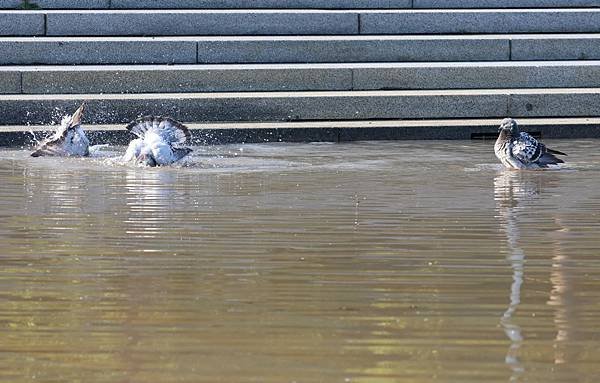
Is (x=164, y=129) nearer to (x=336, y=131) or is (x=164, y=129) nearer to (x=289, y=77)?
(x=336, y=131)

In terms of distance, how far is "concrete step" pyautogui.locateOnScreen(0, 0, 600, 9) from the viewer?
17547 millimetres

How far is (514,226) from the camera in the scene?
8.02 m

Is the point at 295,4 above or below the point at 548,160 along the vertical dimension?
above

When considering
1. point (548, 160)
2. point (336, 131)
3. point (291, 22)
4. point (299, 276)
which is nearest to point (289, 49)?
point (291, 22)

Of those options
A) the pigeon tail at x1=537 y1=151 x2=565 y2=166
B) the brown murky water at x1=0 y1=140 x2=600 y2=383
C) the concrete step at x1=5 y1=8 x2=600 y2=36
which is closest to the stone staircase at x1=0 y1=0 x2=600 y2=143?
the concrete step at x1=5 y1=8 x2=600 y2=36

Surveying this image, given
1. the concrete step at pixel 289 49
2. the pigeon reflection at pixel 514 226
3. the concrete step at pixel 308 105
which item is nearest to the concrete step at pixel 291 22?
the concrete step at pixel 289 49

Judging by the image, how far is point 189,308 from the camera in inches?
222

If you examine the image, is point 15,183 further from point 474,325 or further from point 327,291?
point 474,325

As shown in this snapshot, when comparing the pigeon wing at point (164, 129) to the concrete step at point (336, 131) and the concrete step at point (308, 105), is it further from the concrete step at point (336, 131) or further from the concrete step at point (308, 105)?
the concrete step at point (308, 105)

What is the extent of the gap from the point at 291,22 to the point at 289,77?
1.86 metres

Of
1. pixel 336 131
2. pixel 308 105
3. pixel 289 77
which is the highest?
pixel 289 77

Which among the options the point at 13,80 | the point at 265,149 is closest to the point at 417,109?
the point at 265,149

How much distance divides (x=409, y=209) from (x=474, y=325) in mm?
3519

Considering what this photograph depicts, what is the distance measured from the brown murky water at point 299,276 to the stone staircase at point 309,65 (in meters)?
3.61
